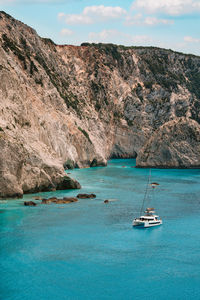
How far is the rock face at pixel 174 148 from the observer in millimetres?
169250

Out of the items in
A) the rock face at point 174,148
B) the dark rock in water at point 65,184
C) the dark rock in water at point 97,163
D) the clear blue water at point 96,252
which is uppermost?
the rock face at point 174,148

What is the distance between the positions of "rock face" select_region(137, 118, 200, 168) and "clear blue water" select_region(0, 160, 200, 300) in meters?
81.2

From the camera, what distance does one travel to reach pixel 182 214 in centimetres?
7812

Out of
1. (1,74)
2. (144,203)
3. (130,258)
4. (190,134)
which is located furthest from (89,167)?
(130,258)

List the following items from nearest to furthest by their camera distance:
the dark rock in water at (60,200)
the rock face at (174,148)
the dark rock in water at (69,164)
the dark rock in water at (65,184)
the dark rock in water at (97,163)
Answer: the dark rock in water at (60,200) → the dark rock in water at (65,184) → the dark rock in water at (69,164) → the rock face at (174,148) → the dark rock in water at (97,163)

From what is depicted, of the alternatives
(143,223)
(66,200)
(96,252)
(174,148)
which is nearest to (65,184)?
(66,200)

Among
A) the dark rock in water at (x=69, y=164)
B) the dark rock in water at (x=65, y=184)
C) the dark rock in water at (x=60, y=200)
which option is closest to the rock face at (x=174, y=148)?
the dark rock in water at (x=69, y=164)

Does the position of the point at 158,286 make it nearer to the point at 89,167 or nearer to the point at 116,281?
the point at 116,281

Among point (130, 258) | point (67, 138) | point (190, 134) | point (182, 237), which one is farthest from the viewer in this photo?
point (190, 134)

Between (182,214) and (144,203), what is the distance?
411 inches

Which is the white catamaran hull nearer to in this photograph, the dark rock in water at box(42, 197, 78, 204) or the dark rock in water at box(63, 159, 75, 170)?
the dark rock in water at box(42, 197, 78, 204)

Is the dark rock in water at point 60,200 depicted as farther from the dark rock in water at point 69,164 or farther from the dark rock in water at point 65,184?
the dark rock in water at point 69,164

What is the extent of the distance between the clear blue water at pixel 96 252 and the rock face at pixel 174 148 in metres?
81.2

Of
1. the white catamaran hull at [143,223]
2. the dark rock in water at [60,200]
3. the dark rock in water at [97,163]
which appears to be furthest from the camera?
the dark rock in water at [97,163]
